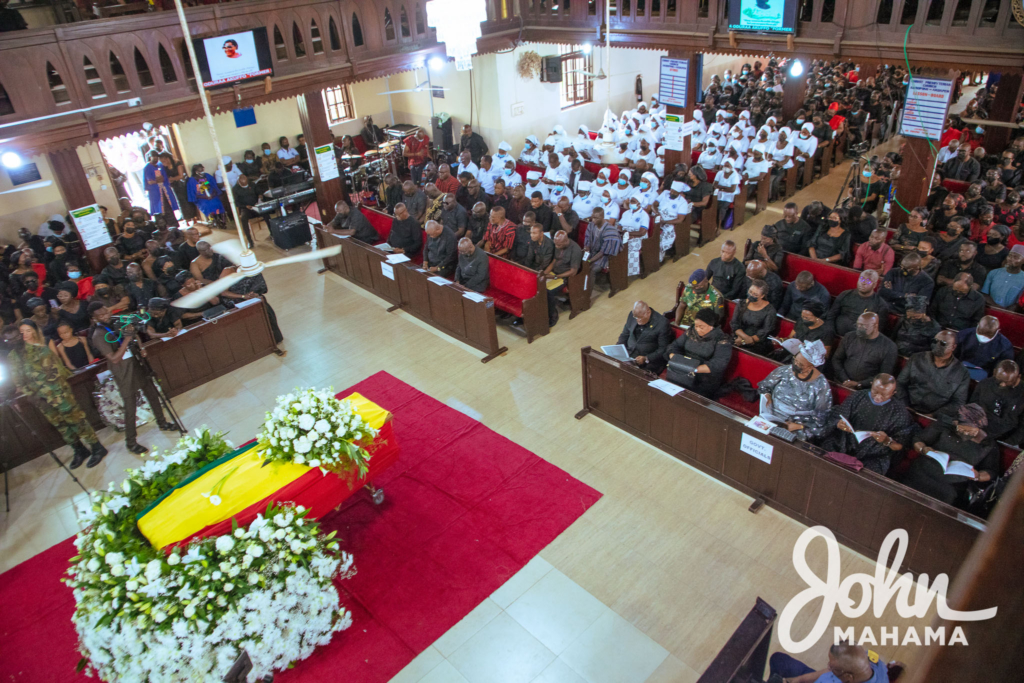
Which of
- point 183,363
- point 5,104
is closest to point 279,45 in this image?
point 5,104

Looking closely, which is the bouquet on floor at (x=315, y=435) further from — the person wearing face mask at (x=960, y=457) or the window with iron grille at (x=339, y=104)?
the window with iron grille at (x=339, y=104)

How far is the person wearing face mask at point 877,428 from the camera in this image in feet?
19.0

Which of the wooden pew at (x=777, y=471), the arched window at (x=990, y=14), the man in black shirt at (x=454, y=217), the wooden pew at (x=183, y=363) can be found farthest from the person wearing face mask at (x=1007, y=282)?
the wooden pew at (x=183, y=363)

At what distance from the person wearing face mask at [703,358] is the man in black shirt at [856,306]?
4.46 ft

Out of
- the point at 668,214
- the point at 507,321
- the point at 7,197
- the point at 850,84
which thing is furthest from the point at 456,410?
the point at 850,84

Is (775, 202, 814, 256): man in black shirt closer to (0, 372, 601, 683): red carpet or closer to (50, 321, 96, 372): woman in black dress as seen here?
(0, 372, 601, 683): red carpet

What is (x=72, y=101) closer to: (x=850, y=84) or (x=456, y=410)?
(x=456, y=410)

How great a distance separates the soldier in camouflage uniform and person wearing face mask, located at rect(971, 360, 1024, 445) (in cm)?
929

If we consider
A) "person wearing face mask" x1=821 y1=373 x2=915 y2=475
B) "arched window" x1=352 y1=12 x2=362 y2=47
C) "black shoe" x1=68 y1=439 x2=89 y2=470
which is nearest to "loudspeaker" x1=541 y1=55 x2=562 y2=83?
"arched window" x1=352 y1=12 x2=362 y2=47

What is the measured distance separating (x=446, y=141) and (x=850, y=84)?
11.9 meters

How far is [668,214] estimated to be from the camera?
1108 cm

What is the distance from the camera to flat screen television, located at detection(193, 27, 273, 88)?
32.0ft

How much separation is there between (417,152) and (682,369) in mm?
10904

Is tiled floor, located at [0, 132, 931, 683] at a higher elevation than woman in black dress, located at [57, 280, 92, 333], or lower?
lower
